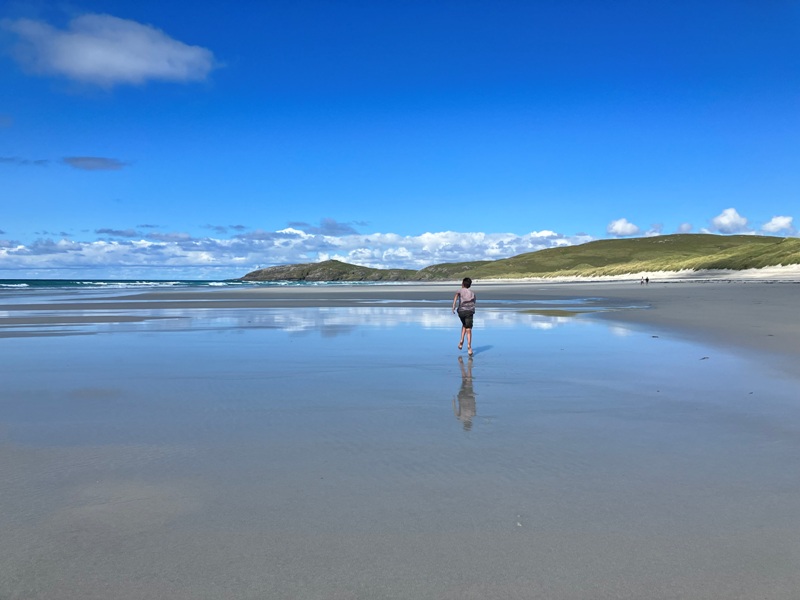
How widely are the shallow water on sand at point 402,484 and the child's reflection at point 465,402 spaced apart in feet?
0.20

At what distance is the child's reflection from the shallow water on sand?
0.20 ft

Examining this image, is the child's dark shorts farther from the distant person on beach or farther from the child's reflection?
the child's reflection

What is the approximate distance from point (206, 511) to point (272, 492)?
0.59 meters

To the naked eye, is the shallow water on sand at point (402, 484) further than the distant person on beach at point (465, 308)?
No

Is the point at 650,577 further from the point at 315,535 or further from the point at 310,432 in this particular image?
the point at 310,432

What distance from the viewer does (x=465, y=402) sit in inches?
345

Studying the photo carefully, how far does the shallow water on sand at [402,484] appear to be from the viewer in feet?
12.5

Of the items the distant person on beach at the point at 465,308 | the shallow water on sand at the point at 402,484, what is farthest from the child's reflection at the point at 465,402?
the distant person on beach at the point at 465,308

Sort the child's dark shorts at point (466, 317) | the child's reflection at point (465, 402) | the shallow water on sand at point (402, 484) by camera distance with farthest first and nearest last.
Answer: the child's dark shorts at point (466, 317)
the child's reflection at point (465, 402)
the shallow water on sand at point (402, 484)

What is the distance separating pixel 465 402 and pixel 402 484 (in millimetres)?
3556

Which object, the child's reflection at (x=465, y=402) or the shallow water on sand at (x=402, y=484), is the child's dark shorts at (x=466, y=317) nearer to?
the child's reflection at (x=465, y=402)

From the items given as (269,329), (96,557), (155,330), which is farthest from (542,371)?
(155,330)

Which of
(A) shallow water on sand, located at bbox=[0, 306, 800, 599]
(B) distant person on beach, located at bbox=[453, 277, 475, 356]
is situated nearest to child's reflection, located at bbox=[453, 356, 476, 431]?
(A) shallow water on sand, located at bbox=[0, 306, 800, 599]

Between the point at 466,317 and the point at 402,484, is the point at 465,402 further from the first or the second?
the point at 466,317
